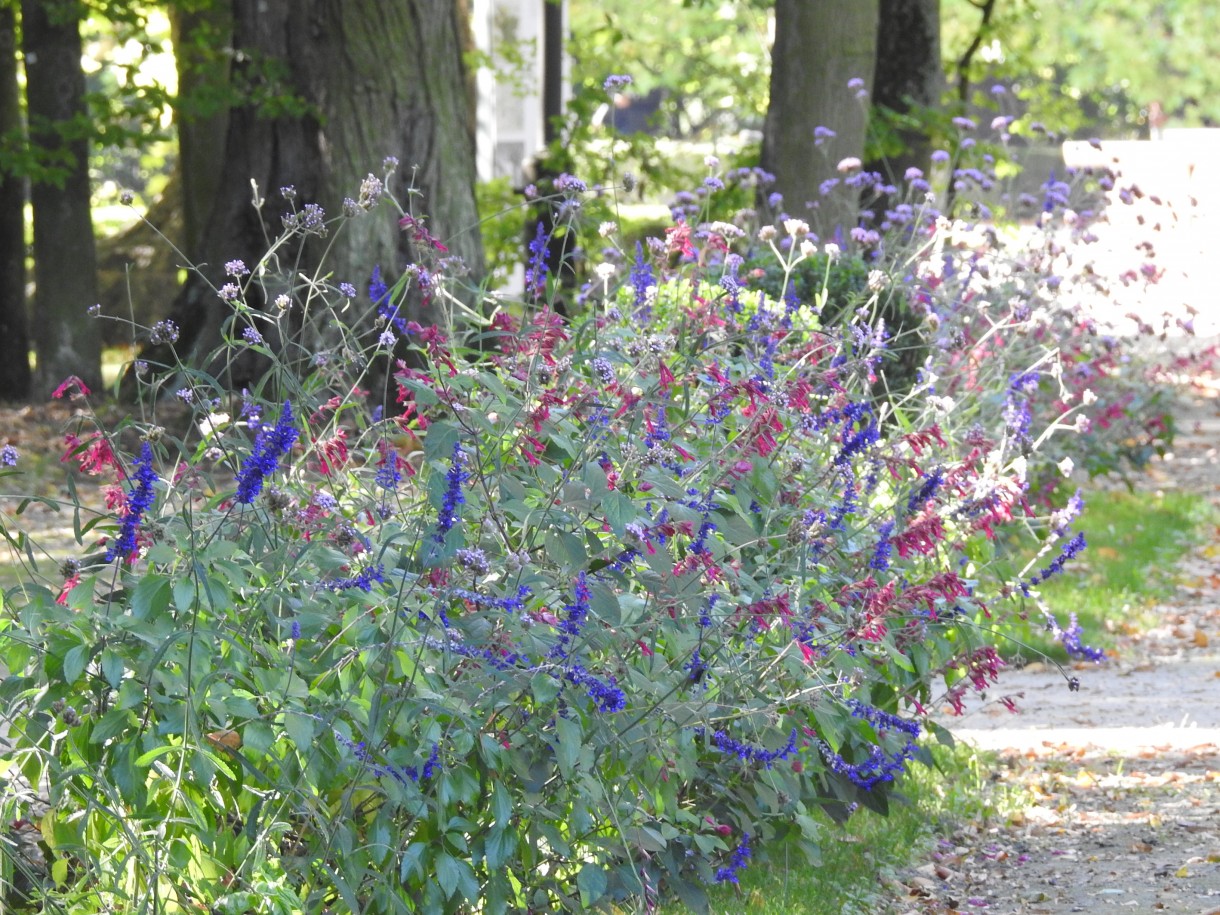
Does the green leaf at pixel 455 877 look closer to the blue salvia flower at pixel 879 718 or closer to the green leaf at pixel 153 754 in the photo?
the green leaf at pixel 153 754

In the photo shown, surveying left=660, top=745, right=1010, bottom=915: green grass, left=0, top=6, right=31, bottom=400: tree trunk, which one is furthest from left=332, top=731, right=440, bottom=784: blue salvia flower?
left=0, top=6, right=31, bottom=400: tree trunk

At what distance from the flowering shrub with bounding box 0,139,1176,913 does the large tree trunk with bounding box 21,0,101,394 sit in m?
8.69

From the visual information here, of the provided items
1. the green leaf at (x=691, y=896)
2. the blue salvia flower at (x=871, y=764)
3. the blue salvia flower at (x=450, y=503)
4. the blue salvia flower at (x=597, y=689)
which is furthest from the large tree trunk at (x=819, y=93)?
the blue salvia flower at (x=450, y=503)

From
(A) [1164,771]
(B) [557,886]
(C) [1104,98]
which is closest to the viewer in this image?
(B) [557,886]

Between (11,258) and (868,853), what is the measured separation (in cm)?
985

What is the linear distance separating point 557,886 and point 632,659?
495mm

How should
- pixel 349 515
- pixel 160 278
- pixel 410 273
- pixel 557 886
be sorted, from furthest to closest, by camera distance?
1. pixel 160 278
2. pixel 349 515
3. pixel 410 273
4. pixel 557 886

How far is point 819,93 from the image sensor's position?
389 inches

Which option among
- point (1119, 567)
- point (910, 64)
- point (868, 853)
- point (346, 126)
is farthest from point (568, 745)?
point (910, 64)

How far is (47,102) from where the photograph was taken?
466 inches

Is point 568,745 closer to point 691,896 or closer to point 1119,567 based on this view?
point 691,896

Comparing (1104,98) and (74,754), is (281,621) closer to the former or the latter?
(74,754)

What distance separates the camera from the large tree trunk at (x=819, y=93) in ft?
32.2

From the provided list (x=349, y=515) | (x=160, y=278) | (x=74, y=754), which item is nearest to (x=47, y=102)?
(x=160, y=278)
